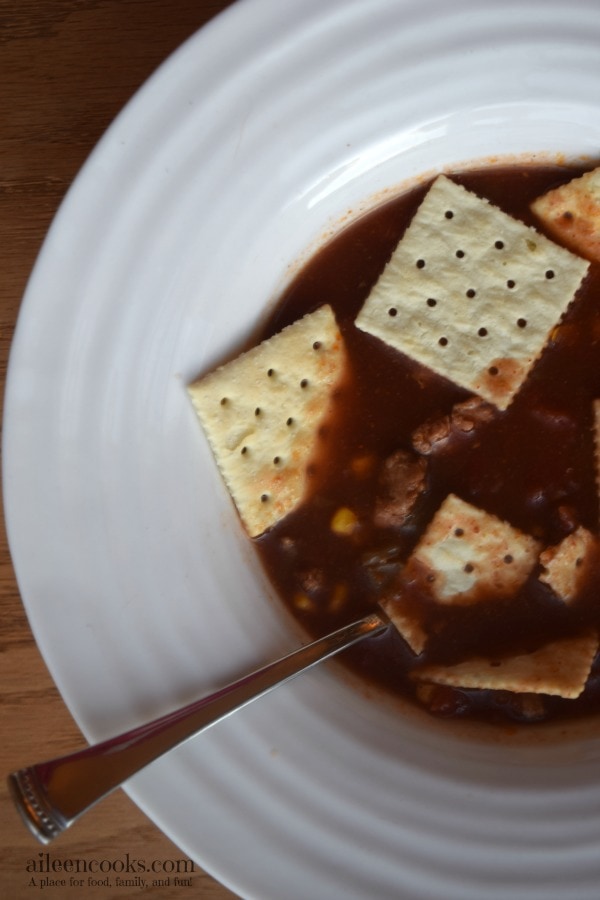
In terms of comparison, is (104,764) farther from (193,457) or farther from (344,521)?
(344,521)

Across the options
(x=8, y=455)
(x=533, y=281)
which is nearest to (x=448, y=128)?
(x=533, y=281)

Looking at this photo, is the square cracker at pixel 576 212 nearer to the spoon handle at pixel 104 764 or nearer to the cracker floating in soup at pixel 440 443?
the cracker floating in soup at pixel 440 443

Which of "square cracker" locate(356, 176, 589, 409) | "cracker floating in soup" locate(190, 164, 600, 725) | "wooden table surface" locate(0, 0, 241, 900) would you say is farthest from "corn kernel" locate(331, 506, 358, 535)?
"wooden table surface" locate(0, 0, 241, 900)

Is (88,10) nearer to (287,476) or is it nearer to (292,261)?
(292,261)

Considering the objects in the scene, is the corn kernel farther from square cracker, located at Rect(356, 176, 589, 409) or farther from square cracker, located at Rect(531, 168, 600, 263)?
square cracker, located at Rect(531, 168, 600, 263)

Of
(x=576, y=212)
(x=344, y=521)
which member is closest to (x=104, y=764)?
(x=344, y=521)

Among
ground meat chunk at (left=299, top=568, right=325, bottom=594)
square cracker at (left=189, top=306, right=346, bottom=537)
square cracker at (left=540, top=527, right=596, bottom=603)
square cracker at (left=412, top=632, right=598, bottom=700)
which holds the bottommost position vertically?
square cracker at (left=412, top=632, right=598, bottom=700)
